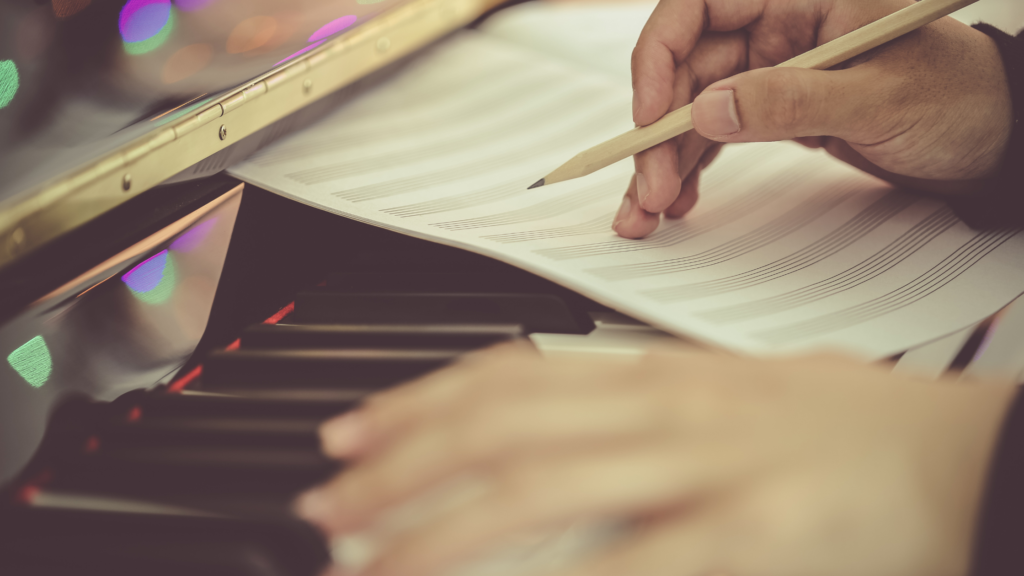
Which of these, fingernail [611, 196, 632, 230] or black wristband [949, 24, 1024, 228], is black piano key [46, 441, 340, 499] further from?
black wristband [949, 24, 1024, 228]

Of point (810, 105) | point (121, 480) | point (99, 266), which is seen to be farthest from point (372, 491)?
point (810, 105)

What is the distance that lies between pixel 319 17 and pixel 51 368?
1.70 ft

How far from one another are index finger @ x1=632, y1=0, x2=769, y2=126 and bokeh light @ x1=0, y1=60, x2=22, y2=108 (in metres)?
0.56

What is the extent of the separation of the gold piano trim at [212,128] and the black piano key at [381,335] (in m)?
0.15

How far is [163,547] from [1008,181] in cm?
82

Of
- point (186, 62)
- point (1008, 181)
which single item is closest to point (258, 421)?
point (186, 62)

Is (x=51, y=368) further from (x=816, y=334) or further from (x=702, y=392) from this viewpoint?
(x=816, y=334)

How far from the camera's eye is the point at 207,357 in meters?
0.50

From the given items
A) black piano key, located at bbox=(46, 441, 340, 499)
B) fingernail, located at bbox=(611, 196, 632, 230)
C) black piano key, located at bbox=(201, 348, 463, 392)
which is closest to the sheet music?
fingernail, located at bbox=(611, 196, 632, 230)

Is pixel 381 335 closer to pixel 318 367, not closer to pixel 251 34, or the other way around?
pixel 318 367

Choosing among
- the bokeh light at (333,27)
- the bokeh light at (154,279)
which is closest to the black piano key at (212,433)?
the bokeh light at (154,279)

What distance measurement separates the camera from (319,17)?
81cm

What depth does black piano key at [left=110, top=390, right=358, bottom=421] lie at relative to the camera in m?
0.44

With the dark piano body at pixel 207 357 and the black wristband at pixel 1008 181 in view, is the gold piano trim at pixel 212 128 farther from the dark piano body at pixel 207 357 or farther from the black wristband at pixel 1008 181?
the black wristband at pixel 1008 181
